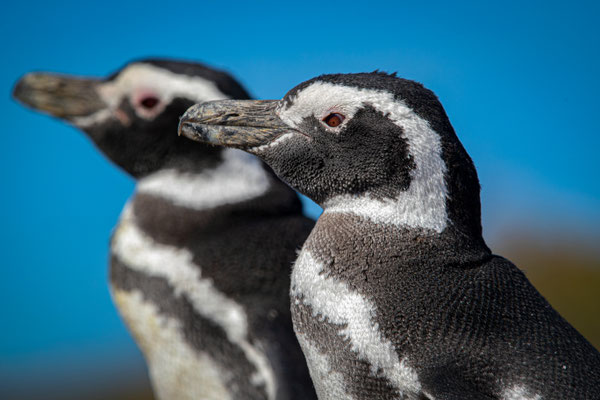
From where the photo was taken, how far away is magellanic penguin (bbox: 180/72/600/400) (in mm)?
1053

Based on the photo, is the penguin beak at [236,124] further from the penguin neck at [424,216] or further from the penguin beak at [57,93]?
the penguin beak at [57,93]

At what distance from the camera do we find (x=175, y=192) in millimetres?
2143

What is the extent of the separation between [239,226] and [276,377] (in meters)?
0.46

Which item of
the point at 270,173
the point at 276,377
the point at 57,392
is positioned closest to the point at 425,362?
the point at 276,377

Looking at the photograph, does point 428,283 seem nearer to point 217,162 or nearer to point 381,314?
point 381,314

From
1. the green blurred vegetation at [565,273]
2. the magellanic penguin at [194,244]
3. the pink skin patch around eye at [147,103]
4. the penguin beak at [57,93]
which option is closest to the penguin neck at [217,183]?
Result: the magellanic penguin at [194,244]

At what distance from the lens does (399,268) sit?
45.1 inches

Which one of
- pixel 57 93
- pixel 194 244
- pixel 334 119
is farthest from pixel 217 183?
pixel 334 119

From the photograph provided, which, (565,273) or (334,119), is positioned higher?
Answer: (565,273)

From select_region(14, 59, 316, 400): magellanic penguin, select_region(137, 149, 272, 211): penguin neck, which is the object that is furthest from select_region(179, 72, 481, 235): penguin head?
select_region(137, 149, 272, 211): penguin neck

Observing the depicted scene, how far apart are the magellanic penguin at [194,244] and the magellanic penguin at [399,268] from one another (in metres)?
0.65

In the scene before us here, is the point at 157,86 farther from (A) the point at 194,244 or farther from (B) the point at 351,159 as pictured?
(B) the point at 351,159

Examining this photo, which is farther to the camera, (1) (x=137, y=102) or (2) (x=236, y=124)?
(1) (x=137, y=102)

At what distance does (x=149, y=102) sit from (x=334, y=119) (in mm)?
1108
